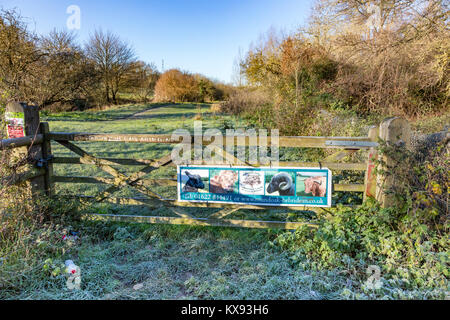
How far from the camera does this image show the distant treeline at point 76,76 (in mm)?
12445

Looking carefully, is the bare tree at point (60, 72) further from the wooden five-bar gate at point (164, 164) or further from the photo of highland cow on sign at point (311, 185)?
the photo of highland cow on sign at point (311, 185)

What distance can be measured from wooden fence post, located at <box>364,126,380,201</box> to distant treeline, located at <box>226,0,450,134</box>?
552 centimetres

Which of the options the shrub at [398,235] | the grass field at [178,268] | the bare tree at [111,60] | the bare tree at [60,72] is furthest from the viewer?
the bare tree at [111,60]

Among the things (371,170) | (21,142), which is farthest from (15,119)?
(371,170)

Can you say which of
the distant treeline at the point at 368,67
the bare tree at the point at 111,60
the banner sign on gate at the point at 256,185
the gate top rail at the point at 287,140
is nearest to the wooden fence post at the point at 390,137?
the gate top rail at the point at 287,140

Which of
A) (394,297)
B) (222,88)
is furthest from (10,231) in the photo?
(222,88)

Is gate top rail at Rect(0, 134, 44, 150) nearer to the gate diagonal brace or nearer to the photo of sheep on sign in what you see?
the gate diagonal brace

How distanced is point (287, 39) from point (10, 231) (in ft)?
53.8

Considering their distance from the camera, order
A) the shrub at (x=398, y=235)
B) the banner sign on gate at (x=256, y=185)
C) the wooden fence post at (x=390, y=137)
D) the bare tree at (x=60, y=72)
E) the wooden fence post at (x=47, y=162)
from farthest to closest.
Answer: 1. the bare tree at (x=60, y=72)
2. the wooden fence post at (x=47, y=162)
3. the banner sign on gate at (x=256, y=185)
4. the wooden fence post at (x=390, y=137)
5. the shrub at (x=398, y=235)

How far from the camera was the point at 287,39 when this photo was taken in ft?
54.3

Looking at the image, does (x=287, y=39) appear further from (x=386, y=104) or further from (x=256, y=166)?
→ (x=256, y=166)

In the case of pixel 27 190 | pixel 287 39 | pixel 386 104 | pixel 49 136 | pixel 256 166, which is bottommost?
A: pixel 27 190

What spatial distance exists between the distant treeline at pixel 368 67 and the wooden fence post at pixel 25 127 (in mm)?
7208
